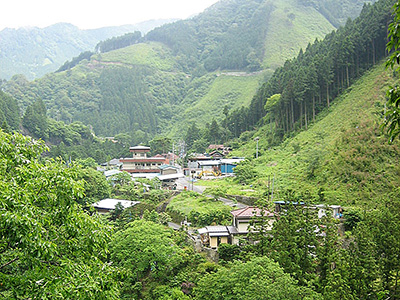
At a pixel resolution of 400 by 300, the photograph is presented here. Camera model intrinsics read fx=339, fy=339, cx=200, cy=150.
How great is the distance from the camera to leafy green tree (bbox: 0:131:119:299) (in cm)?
551

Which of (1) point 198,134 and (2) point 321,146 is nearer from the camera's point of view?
(2) point 321,146

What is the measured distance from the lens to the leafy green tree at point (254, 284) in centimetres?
1344

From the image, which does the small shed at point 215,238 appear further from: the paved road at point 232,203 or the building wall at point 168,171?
the building wall at point 168,171

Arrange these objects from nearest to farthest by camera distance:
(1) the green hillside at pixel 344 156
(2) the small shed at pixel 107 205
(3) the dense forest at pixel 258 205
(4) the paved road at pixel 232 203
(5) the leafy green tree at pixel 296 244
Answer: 1. (3) the dense forest at pixel 258 205
2. (5) the leafy green tree at pixel 296 244
3. (1) the green hillside at pixel 344 156
4. (4) the paved road at pixel 232 203
5. (2) the small shed at pixel 107 205

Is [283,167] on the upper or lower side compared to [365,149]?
lower

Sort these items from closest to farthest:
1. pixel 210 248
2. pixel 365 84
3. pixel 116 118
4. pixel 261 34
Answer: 1. pixel 210 248
2. pixel 365 84
3. pixel 116 118
4. pixel 261 34

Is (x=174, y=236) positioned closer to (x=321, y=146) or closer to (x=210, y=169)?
(x=321, y=146)

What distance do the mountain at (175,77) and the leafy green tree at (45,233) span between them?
91573mm

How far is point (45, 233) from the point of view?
599 centimetres

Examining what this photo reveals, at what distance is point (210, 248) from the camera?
23.6m

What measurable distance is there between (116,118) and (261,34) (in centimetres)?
7797

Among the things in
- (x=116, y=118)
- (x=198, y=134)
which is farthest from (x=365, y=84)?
(x=116, y=118)

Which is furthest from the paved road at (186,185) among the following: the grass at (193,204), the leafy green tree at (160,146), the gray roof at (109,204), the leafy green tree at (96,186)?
the leafy green tree at (160,146)

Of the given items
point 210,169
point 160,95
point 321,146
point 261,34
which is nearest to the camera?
point 321,146
